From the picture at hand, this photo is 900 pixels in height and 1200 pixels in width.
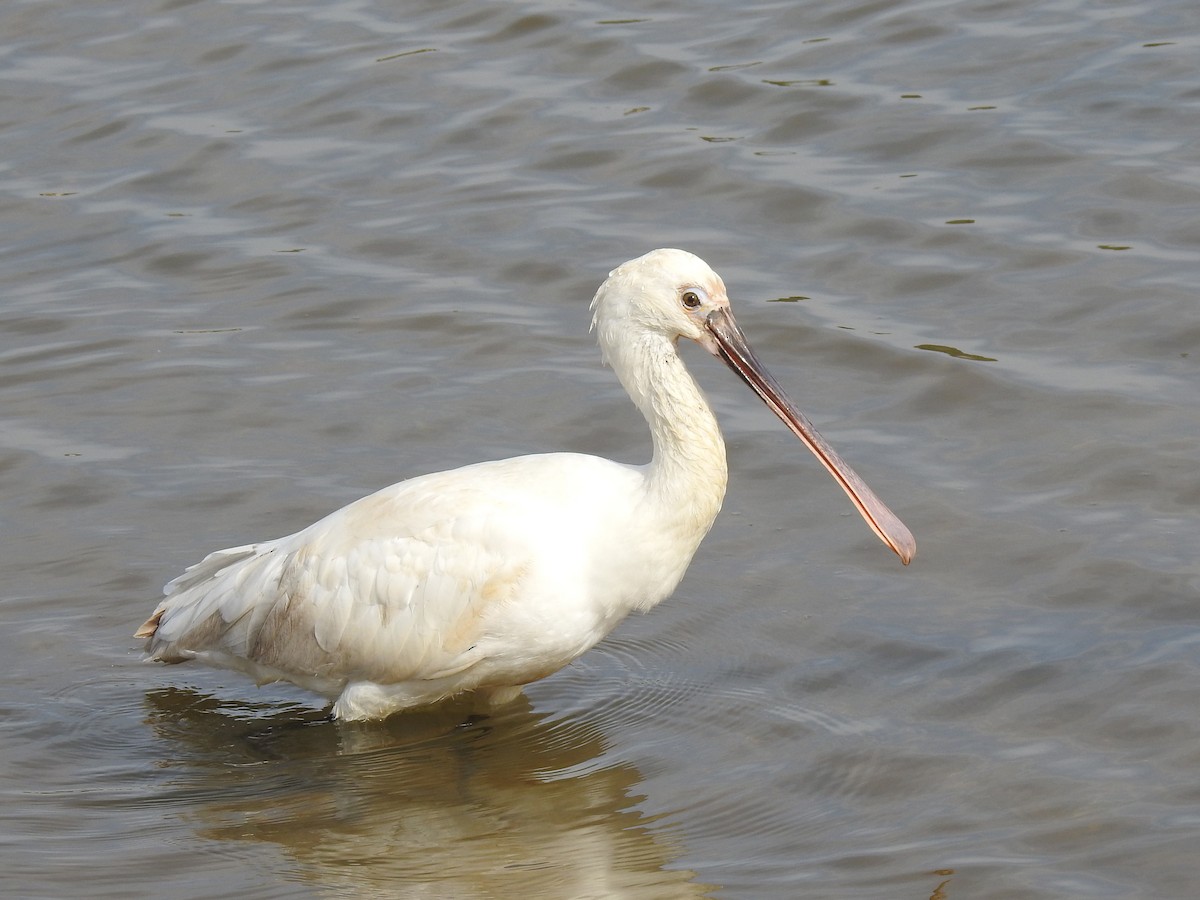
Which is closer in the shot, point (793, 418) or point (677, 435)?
point (677, 435)

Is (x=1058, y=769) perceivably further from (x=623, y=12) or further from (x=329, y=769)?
(x=623, y=12)

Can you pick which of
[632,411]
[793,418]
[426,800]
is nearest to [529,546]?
[426,800]

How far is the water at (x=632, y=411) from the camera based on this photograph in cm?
742

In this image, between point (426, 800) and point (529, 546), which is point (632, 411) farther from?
point (426, 800)

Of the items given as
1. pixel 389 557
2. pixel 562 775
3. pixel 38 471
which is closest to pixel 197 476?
pixel 38 471

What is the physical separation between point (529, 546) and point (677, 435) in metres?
0.79

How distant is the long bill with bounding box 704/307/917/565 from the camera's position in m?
8.05

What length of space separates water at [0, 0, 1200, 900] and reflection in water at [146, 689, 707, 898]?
0.09ft

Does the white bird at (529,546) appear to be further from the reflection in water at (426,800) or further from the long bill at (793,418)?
the reflection in water at (426,800)

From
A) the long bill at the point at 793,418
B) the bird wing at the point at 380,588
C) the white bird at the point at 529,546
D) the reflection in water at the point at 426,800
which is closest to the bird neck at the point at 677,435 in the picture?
the white bird at the point at 529,546

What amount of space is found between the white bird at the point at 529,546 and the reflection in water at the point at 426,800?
261 millimetres

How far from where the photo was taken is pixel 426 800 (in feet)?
25.7

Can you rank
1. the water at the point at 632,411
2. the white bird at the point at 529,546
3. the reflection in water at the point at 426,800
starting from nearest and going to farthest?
1. the reflection in water at the point at 426,800
2. the water at the point at 632,411
3. the white bird at the point at 529,546

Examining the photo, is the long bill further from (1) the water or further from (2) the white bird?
(1) the water
